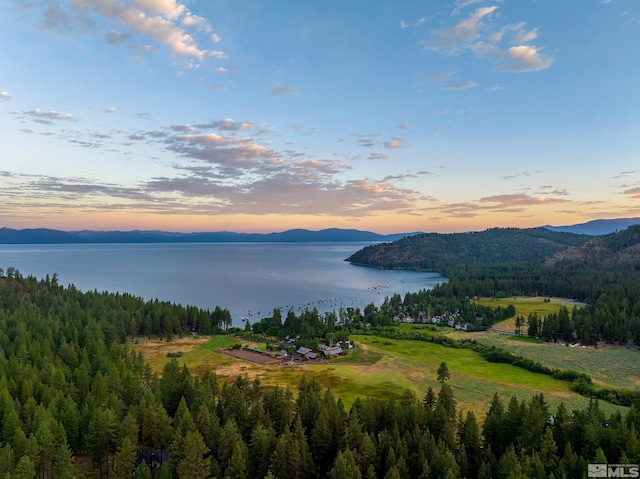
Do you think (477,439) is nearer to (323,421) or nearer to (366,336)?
(323,421)

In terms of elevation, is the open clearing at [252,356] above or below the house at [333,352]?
below

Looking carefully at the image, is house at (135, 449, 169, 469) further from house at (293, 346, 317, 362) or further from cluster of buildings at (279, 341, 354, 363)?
house at (293, 346, 317, 362)

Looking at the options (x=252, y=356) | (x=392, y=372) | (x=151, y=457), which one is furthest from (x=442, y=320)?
(x=151, y=457)

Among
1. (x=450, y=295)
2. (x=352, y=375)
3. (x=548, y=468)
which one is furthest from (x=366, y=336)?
(x=548, y=468)

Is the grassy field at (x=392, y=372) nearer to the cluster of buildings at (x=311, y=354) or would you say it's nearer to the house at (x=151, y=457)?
the cluster of buildings at (x=311, y=354)

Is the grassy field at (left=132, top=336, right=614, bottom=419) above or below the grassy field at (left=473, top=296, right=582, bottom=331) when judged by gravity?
below

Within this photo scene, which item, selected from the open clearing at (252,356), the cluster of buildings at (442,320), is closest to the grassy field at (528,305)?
the cluster of buildings at (442,320)

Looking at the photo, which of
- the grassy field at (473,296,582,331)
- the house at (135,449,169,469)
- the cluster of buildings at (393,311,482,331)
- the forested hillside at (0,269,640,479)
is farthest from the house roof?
the grassy field at (473,296,582,331)
